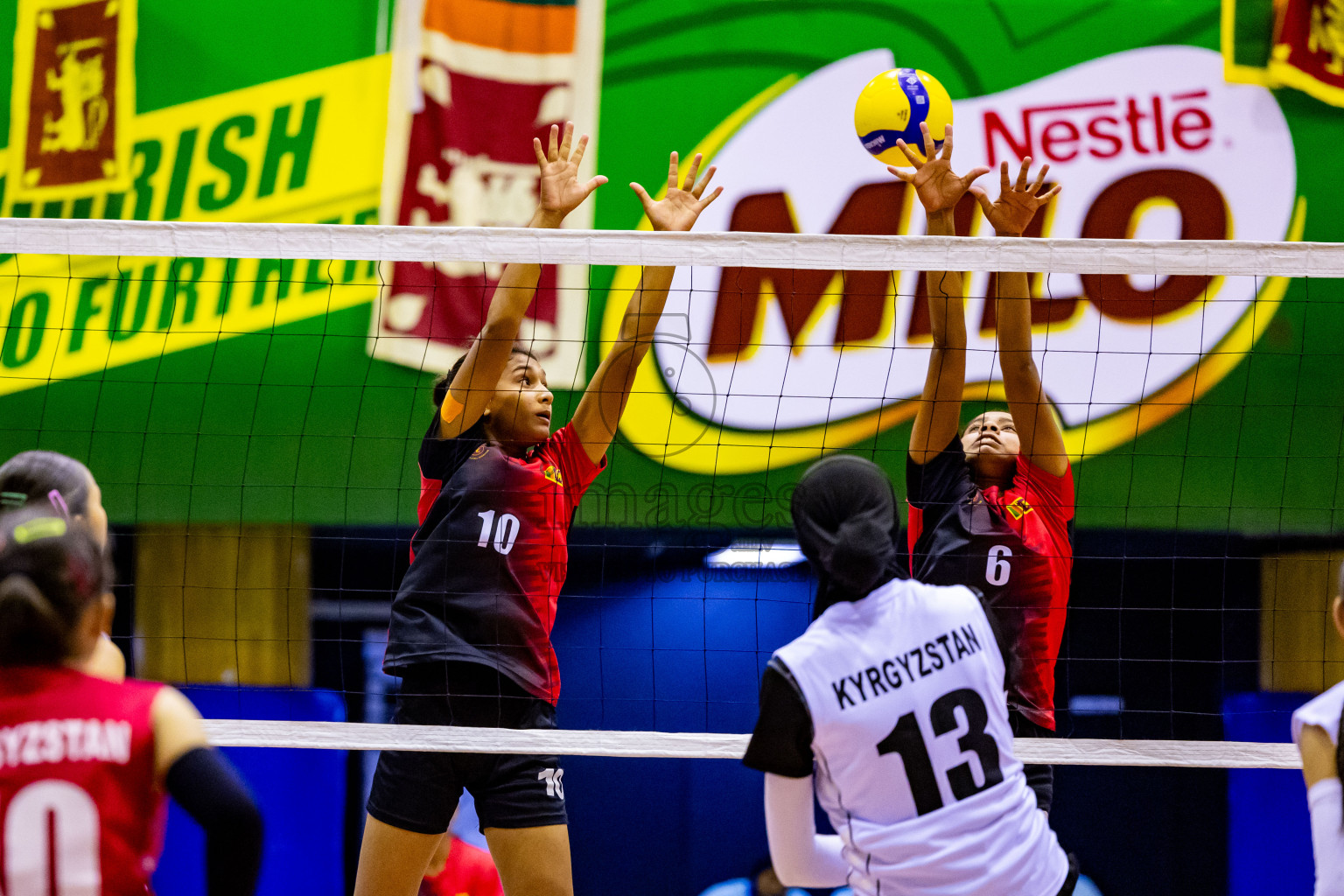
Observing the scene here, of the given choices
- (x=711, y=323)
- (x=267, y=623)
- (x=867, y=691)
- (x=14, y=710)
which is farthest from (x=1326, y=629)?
(x=14, y=710)

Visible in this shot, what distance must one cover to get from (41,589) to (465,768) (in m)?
1.73

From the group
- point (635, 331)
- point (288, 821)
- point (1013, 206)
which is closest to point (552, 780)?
point (635, 331)

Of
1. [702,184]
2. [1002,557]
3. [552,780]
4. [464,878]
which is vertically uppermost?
[702,184]

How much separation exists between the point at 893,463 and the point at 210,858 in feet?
13.5

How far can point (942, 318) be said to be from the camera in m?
3.52

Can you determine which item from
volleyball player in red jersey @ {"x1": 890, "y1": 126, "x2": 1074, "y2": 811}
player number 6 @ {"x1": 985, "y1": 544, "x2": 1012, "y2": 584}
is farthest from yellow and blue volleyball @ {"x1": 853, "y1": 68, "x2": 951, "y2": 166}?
player number 6 @ {"x1": 985, "y1": 544, "x2": 1012, "y2": 584}

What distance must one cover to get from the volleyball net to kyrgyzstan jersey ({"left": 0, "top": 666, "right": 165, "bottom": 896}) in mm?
3568

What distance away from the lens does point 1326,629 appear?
5.68 m

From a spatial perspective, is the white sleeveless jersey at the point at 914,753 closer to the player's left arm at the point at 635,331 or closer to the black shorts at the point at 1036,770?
the black shorts at the point at 1036,770

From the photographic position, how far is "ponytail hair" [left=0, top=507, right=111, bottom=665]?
1.90 m

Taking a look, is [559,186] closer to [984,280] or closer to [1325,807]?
[1325,807]

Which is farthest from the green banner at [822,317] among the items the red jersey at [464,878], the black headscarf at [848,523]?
the black headscarf at [848,523]

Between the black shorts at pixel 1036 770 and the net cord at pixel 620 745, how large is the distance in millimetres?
114

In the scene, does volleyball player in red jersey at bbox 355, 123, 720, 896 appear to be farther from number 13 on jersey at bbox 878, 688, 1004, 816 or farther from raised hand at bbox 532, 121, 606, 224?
number 13 on jersey at bbox 878, 688, 1004, 816
